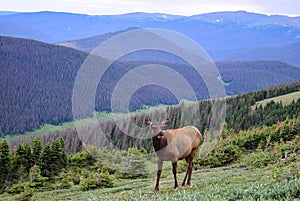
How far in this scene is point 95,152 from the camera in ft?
159

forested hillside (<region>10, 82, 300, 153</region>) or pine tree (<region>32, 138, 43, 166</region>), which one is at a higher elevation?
pine tree (<region>32, 138, 43, 166</region>)

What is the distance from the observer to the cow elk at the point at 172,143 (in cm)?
1620

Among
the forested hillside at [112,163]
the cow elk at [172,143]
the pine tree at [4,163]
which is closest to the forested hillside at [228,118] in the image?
the forested hillside at [112,163]

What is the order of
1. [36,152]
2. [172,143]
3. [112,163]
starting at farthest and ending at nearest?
1. [36,152]
2. [112,163]
3. [172,143]

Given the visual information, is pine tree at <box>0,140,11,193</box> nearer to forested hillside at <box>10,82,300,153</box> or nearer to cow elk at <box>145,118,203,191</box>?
cow elk at <box>145,118,203,191</box>

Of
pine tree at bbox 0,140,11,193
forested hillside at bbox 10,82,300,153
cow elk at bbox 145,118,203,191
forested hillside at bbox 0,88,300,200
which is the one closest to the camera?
cow elk at bbox 145,118,203,191

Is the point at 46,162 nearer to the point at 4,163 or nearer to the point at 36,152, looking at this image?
the point at 36,152

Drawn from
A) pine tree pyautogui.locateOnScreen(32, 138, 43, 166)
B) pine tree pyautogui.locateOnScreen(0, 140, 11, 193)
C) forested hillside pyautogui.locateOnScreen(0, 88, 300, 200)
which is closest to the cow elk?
forested hillside pyautogui.locateOnScreen(0, 88, 300, 200)

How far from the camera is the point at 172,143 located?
1741 centimetres

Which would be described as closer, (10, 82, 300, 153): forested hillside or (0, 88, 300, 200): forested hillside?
(0, 88, 300, 200): forested hillside

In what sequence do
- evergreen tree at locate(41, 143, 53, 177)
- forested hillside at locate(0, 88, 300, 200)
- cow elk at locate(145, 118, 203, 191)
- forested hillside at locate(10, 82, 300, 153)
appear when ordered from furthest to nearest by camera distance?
forested hillside at locate(10, 82, 300, 153)
evergreen tree at locate(41, 143, 53, 177)
forested hillside at locate(0, 88, 300, 200)
cow elk at locate(145, 118, 203, 191)

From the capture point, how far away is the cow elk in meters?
16.2

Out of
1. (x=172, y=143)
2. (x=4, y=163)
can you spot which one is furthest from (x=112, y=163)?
(x=172, y=143)

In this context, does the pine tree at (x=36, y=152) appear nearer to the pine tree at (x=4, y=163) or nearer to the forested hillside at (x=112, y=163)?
the forested hillside at (x=112, y=163)
